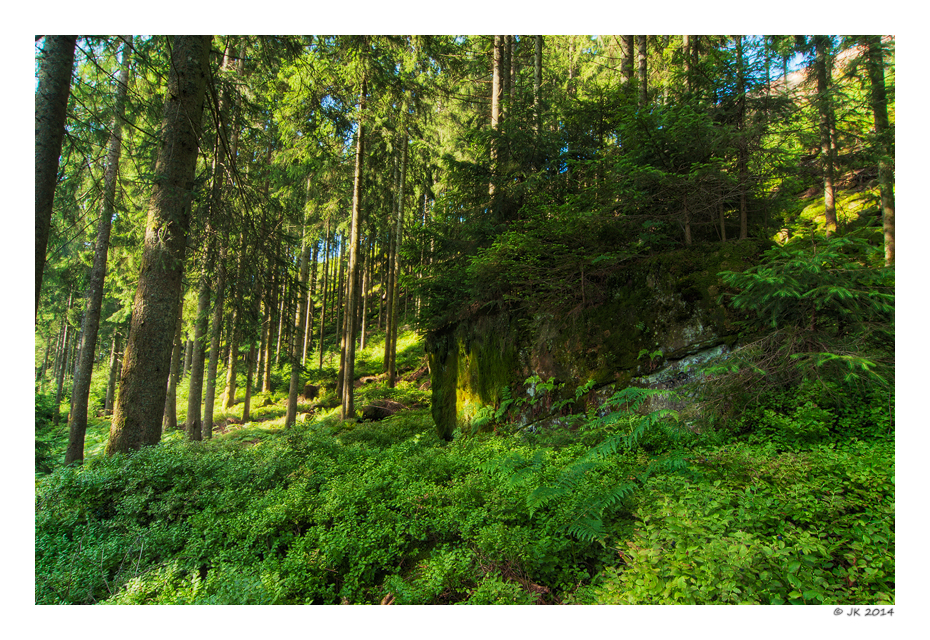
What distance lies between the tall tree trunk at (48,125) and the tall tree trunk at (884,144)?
22.8 ft

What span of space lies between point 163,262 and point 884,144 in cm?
820

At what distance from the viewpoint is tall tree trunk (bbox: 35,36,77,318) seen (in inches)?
110

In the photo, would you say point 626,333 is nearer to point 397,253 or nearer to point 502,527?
point 502,527

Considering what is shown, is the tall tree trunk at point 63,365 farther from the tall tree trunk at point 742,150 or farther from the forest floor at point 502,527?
the tall tree trunk at point 742,150

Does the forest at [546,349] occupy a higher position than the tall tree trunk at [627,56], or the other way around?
the tall tree trunk at [627,56]

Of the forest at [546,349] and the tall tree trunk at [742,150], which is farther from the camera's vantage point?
the tall tree trunk at [742,150]

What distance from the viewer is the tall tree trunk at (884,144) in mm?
3578

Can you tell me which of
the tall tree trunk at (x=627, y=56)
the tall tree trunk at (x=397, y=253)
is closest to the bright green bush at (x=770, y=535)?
the tall tree trunk at (x=627, y=56)

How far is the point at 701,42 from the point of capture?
19.2 feet

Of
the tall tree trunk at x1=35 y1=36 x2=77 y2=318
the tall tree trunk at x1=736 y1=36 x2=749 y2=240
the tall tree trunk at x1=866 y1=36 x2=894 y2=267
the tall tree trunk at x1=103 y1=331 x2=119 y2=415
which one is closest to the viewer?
the tall tree trunk at x1=35 y1=36 x2=77 y2=318

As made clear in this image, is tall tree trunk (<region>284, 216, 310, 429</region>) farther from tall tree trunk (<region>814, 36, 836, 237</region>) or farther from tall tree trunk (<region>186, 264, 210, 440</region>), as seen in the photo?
tall tree trunk (<region>814, 36, 836, 237</region>)

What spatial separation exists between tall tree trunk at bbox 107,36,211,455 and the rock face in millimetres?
4715

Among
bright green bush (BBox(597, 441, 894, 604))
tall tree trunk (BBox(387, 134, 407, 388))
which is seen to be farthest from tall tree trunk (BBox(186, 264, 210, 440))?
bright green bush (BBox(597, 441, 894, 604))
